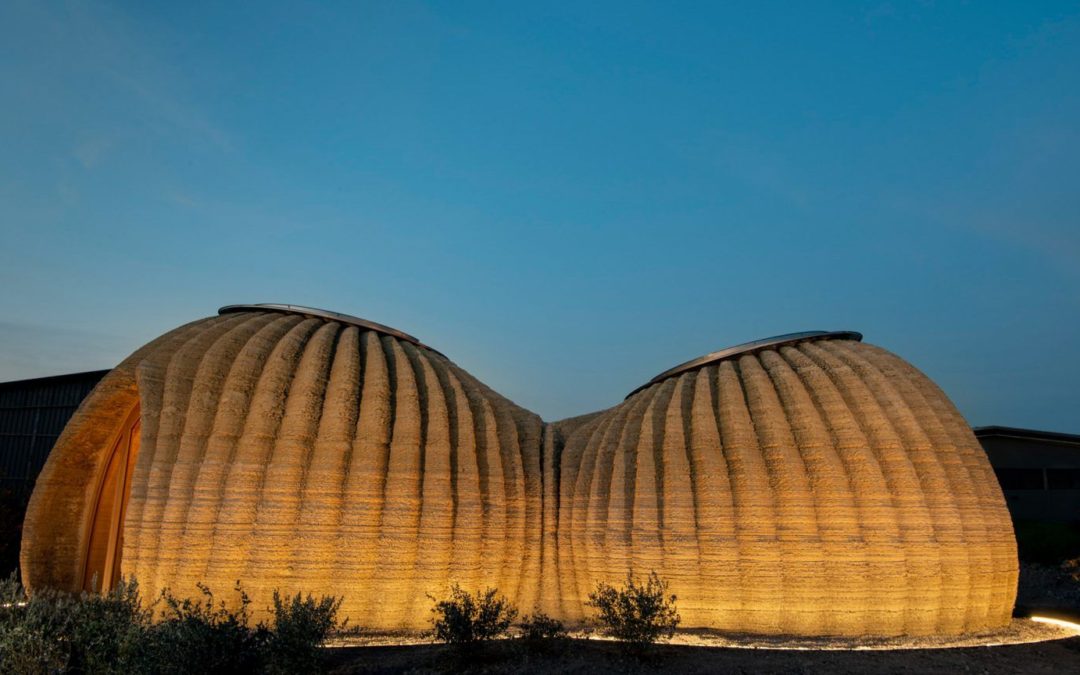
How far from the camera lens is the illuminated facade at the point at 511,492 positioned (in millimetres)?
11633

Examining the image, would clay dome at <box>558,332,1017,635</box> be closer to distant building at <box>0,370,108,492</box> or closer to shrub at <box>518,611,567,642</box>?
shrub at <box>518,611,567,642</box>

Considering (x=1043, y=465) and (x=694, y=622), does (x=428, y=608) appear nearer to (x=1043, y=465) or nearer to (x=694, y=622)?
(x=694, y=622)

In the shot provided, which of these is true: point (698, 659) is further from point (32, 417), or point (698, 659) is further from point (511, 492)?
point (32, 417)

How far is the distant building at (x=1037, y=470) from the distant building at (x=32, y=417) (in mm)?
→ 36076

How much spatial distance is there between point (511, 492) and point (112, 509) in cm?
877

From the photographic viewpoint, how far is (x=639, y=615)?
10.8m

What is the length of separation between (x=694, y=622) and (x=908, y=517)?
4178 millimetres

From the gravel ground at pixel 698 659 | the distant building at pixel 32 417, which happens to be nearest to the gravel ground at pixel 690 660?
the gravel ground at pixel 698 659

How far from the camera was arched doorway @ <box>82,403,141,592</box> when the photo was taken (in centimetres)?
Result: 1458

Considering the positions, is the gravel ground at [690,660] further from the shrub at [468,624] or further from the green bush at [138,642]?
the green bush at [138,642]

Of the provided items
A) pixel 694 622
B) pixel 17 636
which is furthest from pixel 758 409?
pixel 17 636

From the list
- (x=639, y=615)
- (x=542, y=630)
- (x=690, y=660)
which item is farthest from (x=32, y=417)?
(x=690, y=660)

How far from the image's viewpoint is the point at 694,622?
1178 cm

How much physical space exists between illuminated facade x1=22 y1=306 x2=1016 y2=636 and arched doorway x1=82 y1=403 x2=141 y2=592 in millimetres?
44
